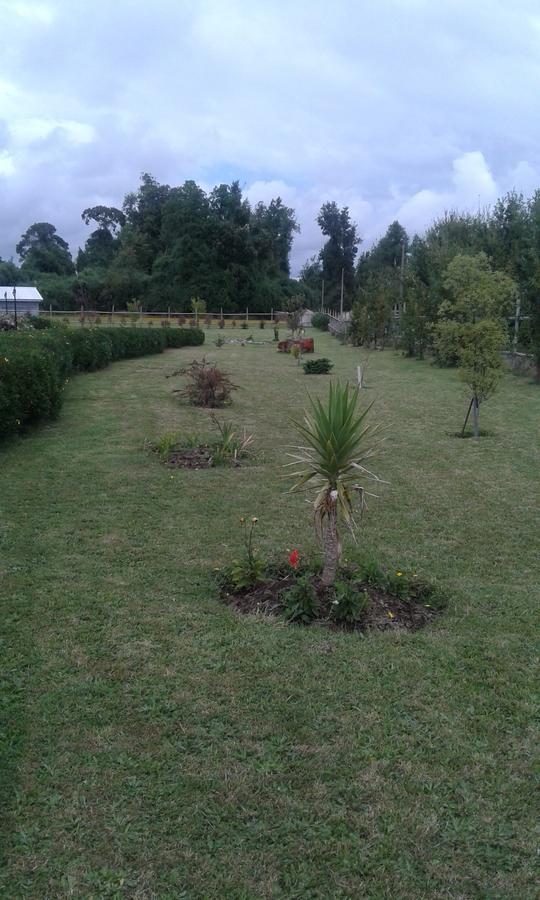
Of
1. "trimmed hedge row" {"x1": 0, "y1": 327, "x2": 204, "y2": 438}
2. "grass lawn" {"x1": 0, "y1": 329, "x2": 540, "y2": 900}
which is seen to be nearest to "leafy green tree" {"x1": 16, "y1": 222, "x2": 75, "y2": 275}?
"trimmed hedge row" {"x1": 0, "y1": 327, "x2": 204, "y2": 438}

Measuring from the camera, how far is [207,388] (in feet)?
37.6

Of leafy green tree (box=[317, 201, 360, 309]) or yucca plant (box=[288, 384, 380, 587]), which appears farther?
leafy green tree (box=[317, 201, 360, 309])

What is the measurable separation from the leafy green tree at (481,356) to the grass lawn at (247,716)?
11.9 ft

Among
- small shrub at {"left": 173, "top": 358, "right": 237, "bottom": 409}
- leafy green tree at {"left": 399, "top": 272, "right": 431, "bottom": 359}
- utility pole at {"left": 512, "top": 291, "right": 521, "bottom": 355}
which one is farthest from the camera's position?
leafy green tree at {"left": 399, "top": 272, "right": 431, "bottom": 359}

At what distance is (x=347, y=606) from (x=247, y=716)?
101cm

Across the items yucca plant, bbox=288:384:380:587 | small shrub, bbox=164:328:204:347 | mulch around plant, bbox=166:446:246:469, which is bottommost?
mulch around plant, bbox=166:446:246:469

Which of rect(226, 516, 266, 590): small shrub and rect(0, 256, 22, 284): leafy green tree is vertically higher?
rect(0, 256, 22, 284): leafy green tree

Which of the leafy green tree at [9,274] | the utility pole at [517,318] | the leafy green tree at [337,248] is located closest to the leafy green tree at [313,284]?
the leafy green tree at [337,248]

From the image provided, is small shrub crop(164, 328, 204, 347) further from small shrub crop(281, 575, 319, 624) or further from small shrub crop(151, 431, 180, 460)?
small shrub crop(281, 575, 319, 624)

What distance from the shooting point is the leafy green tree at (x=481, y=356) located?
8.91m

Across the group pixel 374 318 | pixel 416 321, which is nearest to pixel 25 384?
pixel 416 321

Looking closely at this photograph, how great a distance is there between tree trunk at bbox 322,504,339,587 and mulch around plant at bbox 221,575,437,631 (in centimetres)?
8

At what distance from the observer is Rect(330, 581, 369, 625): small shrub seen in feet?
11.7

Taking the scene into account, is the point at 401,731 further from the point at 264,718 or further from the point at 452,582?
the point at 452,582
